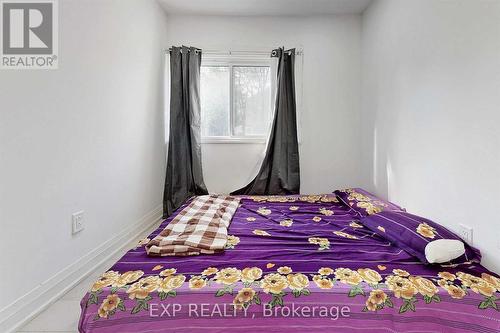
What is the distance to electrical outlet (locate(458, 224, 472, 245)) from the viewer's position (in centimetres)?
150

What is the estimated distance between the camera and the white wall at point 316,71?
10.5 ft

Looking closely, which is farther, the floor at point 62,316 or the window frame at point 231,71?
the window frame at point 231,71

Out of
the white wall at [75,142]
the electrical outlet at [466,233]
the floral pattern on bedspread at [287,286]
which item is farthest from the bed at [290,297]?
the white wall at [75,142]

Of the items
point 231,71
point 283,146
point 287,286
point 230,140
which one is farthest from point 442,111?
point 231,71

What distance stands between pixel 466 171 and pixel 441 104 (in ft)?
1.58

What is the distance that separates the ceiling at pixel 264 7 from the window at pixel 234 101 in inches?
22.6

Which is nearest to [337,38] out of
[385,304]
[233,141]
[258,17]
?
[258,17]

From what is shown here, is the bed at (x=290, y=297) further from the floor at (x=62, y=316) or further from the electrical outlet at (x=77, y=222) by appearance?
the electrical outlet at (x=77, y=222)

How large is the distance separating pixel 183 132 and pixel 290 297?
2.44 m

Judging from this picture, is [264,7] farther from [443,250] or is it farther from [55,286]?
[55,286]

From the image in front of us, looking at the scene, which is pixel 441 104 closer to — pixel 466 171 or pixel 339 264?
pixel 466 171

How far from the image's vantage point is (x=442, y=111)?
174 cm

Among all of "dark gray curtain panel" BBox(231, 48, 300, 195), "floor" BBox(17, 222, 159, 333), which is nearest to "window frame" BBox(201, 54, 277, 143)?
"dark gray curtain panel" BBox(231, 48, 300, 195)

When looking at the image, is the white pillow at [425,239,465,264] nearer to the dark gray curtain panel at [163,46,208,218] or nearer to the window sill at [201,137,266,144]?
the window sill at [201,137,266,144]
